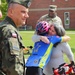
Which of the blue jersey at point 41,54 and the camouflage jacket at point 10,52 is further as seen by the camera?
the blue jersey at point 41,54

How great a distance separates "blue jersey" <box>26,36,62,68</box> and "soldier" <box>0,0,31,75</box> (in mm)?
1556

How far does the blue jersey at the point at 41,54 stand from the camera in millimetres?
4523

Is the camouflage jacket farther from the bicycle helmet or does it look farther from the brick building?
the brick building

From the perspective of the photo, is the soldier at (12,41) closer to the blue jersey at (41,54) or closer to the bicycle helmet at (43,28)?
the blue jersey at (41,54)

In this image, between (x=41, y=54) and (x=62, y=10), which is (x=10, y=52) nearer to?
(x=41, y=54)

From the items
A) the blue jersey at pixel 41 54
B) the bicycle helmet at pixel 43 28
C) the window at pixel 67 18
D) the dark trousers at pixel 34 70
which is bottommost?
the window at pixel 67 18

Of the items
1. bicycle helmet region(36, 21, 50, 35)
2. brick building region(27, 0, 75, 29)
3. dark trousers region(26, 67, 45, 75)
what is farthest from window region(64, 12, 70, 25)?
dark trousers region(26, 67, 45, 75)

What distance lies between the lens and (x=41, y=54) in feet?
15.1

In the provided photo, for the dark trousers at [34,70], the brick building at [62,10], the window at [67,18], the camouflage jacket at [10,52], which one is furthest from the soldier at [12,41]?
the window at [67,18]

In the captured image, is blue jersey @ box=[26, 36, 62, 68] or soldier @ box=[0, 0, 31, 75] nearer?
soldier @ box=[0, 0, 31, 75]

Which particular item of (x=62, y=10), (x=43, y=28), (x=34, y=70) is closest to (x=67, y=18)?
(x=62, y=10)

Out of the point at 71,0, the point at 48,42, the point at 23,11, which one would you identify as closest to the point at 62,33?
the point at 48,42

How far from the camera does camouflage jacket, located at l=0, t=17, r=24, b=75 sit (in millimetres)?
2771

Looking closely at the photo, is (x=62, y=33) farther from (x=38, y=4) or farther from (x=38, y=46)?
(x=38, y=4)
